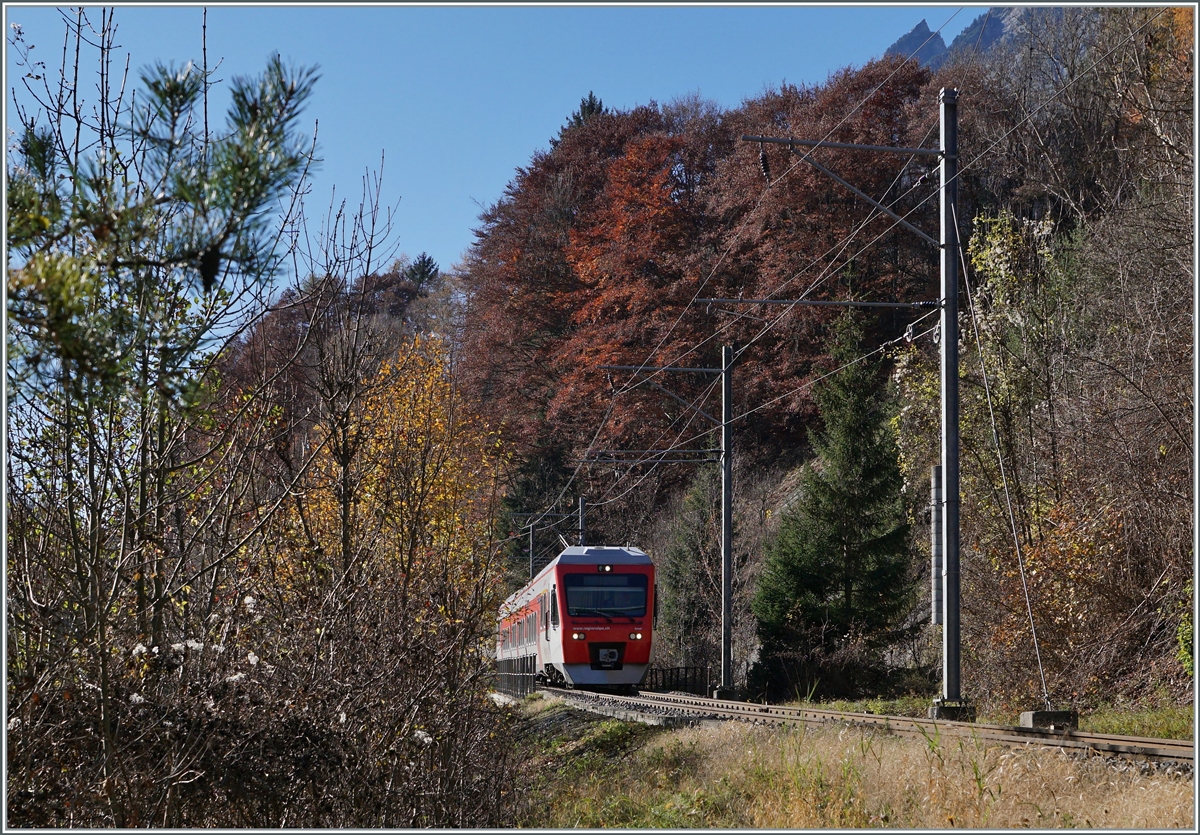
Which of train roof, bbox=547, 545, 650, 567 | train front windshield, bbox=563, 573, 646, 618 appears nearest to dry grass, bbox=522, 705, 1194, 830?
train front windshield, bbox=563, 573, 646, 618

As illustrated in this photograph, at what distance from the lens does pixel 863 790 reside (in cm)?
774

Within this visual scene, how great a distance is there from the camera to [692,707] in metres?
16.8

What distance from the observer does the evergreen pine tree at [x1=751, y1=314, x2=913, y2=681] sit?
26.2m

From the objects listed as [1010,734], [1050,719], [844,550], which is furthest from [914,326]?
[1010,734]

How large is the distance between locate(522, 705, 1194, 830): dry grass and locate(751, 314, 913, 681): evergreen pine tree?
14912mm

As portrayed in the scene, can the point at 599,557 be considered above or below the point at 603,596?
above

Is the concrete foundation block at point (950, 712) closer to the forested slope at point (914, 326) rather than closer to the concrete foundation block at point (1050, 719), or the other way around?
the concrete foundation block at point (1050, 719)

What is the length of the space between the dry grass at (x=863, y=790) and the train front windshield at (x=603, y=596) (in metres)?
10.9

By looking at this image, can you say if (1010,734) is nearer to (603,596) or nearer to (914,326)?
(603,596)

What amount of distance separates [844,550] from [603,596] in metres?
7.32

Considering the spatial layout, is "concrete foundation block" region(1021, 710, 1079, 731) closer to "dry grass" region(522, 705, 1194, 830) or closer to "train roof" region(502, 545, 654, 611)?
"dry grass" region(522, 705, 1194, 830)

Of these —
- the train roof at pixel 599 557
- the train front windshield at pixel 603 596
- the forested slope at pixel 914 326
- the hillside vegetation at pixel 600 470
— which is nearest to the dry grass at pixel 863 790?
the hillside vegetation at pixel 600 470

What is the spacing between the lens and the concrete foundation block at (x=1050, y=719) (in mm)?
9521

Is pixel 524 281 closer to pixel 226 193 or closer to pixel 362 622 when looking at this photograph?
pixel 362 622
